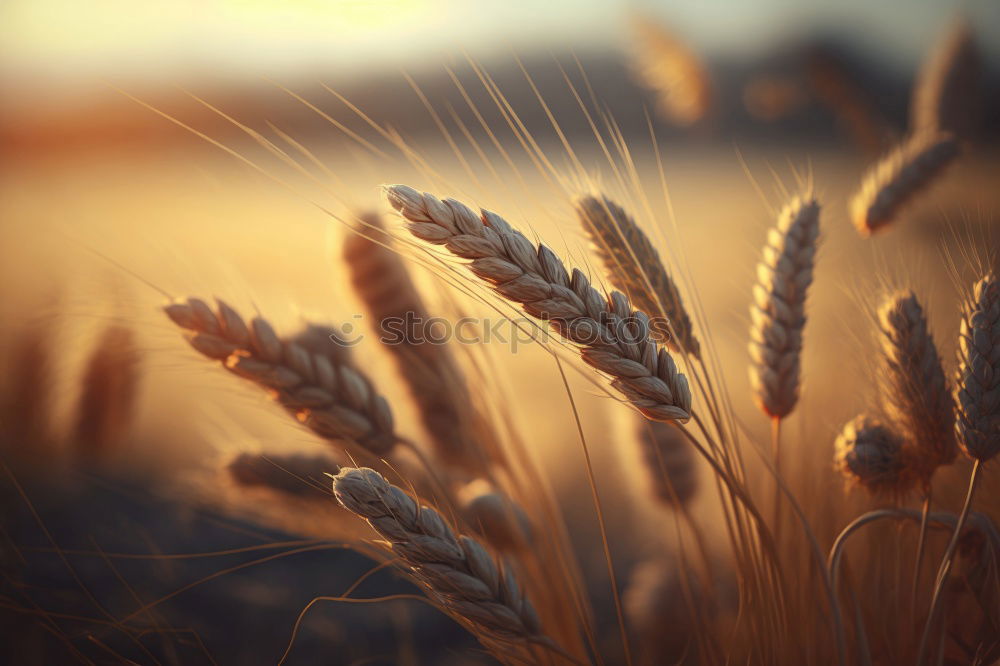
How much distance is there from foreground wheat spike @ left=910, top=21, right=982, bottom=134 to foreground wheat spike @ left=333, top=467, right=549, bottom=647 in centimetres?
121

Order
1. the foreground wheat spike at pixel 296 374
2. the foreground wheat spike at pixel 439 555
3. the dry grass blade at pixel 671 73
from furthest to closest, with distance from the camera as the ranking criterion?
the dry grass blade at pixel 671 73
the foreground wheat spike at pixel 296 374
the foreground wheat spike at pixel 439 555

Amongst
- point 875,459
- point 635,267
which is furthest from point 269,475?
point 875,459

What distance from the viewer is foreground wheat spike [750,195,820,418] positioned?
481mm

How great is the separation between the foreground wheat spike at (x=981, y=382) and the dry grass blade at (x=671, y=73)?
1097 mm

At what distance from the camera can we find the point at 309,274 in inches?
32.7

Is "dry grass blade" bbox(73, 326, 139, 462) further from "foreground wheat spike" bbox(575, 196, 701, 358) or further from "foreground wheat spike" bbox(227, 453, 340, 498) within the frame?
"foreground wheat spike" bbox(575, 196, 701, 358)

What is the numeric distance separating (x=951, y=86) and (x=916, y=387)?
111 cm

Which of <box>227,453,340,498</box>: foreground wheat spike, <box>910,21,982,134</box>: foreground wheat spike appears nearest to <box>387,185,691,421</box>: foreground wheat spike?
<box>227,453,340,498</box>: foreground wheat spike

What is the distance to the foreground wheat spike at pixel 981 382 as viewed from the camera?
38 cm

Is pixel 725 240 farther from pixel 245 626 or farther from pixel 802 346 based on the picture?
pixel 245 626

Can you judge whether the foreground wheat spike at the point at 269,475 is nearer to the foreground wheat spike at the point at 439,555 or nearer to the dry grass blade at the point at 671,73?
the foreground wheat spike at the point at 439,555

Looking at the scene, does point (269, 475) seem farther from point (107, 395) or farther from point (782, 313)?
point (782, 313)

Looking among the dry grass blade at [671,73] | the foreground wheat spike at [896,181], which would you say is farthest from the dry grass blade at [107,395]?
the dry grass blade at [671,73]

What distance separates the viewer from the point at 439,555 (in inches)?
13.9
